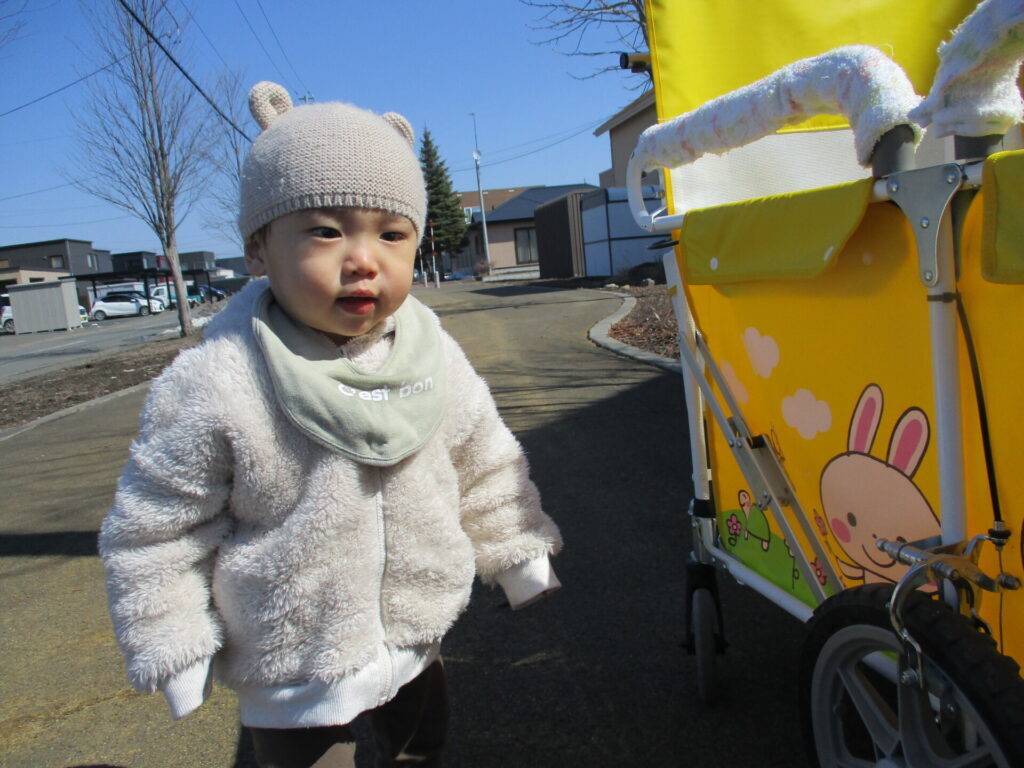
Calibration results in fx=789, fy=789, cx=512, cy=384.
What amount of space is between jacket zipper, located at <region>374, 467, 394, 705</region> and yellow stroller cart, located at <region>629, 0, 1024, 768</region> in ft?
2.55

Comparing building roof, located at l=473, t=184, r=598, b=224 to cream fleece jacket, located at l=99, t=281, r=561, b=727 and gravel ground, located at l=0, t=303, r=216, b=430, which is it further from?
cream fleece jacket, located at l=99, t=281, r=561, b=727

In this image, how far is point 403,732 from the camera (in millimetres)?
1643

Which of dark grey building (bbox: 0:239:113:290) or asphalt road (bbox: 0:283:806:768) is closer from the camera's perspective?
asphalt road (bbox: 0:283:806:768)

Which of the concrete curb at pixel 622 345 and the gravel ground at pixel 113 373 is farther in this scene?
the gravel ground at pixel 113 373

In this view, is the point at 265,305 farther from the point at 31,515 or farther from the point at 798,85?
the point at 31,515

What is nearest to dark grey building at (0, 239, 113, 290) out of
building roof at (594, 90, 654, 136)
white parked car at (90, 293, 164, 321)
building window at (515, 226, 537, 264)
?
white parked car at (90, 293, 164, 321)

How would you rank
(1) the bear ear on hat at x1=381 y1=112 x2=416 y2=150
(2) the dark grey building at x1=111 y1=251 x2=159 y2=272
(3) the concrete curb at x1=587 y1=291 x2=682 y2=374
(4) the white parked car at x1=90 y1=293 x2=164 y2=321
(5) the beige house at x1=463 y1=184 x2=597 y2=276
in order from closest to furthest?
(1) the bear ear on hat at x1=381 y1=112 x2=416 y2=150 → (3) the concrete curb at x1=587 y1=291 x2=682 y2=374 → (4) the white parked car at x1=90 y1=293 x2=164 y2=321 → (5) the beige house at x1=463 y1=184 x2=597 y2=276 → (2) the dark grey building at x1=111 y1=251 x2=159 y2=272

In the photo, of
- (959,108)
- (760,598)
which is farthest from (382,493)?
(760,598)

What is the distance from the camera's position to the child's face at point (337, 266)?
1.36 meters

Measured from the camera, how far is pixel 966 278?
1216 mm

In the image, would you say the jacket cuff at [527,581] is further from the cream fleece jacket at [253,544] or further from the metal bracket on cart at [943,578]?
the metal bracket on cart at [943,578]

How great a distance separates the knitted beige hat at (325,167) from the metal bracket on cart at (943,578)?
104 centimetres

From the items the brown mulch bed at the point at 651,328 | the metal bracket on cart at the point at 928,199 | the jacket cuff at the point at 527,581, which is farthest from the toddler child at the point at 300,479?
the brown mulch bed at the point at 651,328

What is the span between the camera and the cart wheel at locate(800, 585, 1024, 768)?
3.51ft
